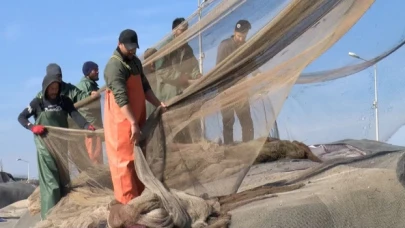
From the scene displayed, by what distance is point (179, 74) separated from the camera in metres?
5.27

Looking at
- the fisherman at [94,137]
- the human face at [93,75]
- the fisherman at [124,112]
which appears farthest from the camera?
the human face at [93,75]

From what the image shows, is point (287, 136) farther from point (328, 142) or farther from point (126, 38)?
point (126, 38)

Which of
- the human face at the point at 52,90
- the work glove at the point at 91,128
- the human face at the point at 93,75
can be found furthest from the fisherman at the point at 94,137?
the human face at the point at 93,75

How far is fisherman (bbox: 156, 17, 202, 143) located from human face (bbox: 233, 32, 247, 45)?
0.37 metres

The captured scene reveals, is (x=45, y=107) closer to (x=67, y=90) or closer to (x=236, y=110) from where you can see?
(x=67, y=90)

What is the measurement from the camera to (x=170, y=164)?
4.88 m

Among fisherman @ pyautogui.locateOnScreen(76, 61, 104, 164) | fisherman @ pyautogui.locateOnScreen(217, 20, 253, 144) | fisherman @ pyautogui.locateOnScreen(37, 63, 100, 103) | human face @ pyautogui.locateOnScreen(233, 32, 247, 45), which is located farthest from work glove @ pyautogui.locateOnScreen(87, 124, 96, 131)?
human face @ pyautogui.locateOnScreen(233, 32, 247, 45)

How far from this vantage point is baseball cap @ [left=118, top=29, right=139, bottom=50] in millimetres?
5020

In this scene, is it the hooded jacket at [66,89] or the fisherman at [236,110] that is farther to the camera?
the hooded jacket at [66,89]

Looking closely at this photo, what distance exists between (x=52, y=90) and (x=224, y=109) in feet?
7.55

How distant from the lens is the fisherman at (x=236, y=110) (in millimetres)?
4723

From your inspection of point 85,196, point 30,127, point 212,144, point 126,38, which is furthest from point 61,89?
point 212,144

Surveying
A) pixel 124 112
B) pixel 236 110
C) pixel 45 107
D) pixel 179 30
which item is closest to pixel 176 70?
pixel 179 30

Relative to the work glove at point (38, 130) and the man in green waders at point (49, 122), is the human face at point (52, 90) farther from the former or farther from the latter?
the work glove at point (38, 130)
